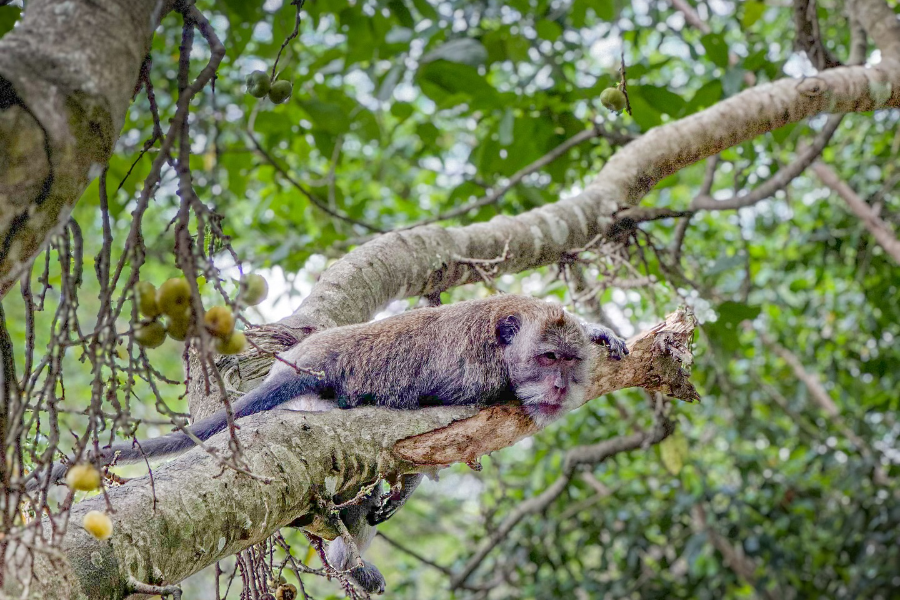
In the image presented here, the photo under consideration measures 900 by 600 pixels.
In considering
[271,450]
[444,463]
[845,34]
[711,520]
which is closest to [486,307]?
[444,463]

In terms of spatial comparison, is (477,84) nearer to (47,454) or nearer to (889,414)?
(47,454)

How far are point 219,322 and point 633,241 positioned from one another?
328 centimetres

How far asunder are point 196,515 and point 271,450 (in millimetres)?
254

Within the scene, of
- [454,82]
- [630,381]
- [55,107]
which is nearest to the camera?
[55,107]

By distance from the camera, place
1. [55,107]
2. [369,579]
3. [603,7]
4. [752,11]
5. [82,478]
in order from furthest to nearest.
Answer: [752,11] < [603,7] < [369,579] < [82,478] < [55,107]

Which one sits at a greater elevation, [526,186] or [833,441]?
[526,186]

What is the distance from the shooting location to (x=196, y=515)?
168 centimetres

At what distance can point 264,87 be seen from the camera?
6.93 feet

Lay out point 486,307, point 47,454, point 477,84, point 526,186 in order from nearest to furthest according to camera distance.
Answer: point 47,454, point 486,307, point 477,84, point 526,186

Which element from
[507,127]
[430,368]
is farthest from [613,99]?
[507,127]

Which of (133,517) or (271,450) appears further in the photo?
(271,450)

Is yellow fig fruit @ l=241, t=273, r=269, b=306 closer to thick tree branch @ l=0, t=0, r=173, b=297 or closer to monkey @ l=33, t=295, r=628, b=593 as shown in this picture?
thick tree branch @ l=0, t=0, r=173, b=297

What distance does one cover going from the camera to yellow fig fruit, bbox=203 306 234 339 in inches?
51.5

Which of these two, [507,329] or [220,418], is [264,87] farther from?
[507,329]
